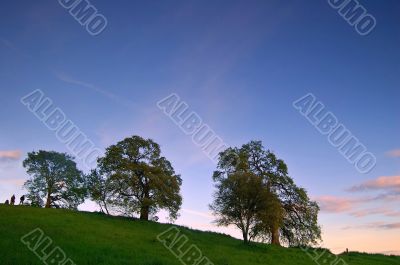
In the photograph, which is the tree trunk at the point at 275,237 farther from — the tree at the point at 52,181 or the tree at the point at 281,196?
the tree at the point at 52,181

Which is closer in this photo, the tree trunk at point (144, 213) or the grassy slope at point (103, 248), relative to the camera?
the grassy slope at point (103, 248)

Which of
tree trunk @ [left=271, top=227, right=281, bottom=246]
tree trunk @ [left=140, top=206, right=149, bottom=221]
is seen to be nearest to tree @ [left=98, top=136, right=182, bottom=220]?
tree trunk @ [left=140, top=206, right=149, bottom=221]

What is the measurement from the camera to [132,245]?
31.3 m

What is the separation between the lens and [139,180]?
5722 centimetres

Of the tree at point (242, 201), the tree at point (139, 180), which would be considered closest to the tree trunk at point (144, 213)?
the tree at point (139, 180)

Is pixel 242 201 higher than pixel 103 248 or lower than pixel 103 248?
higher

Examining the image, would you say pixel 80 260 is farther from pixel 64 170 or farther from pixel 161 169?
pixel 64 170

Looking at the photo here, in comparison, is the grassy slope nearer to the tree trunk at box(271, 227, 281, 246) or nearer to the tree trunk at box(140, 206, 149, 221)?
the tree trunk at box(140, 206, 149, 221)

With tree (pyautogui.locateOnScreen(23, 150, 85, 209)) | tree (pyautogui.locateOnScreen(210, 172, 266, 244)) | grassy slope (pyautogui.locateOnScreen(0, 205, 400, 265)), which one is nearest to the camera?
grassy slope (pyautogui.locateOnScreen(0, 205, 400, 265))

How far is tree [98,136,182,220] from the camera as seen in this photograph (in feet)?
182

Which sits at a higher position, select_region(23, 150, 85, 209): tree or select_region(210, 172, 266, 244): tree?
select_region(210, 172, 266, 244): tree

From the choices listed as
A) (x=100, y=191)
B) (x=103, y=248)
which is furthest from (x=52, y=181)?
(x=103, y=248)

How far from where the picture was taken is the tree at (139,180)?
55.6 m

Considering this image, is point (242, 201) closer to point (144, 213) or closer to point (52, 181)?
point (144, 213)
